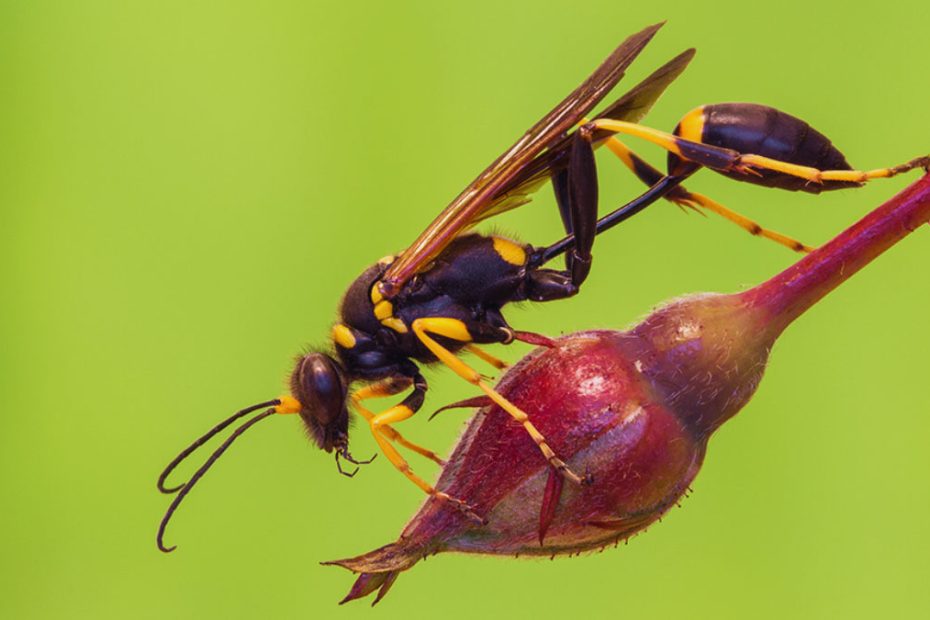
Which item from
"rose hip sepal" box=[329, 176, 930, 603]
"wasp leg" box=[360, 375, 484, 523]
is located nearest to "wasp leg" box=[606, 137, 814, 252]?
"rose hip sepal" box=[329, 176, 930, 603]

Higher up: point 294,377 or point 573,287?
point 294,377

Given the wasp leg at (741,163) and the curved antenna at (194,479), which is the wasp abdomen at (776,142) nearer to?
the wasp leg at (741,163)

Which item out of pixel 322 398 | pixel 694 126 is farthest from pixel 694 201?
pixel 322 398

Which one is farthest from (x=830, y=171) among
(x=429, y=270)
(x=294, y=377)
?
(x=294, y=377)

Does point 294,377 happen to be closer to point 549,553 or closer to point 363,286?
point 363,286

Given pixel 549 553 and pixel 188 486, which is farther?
pixel 188 486

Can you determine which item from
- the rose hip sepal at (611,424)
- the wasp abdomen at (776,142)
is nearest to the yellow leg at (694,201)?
the wasp abdomen at (776,142)
